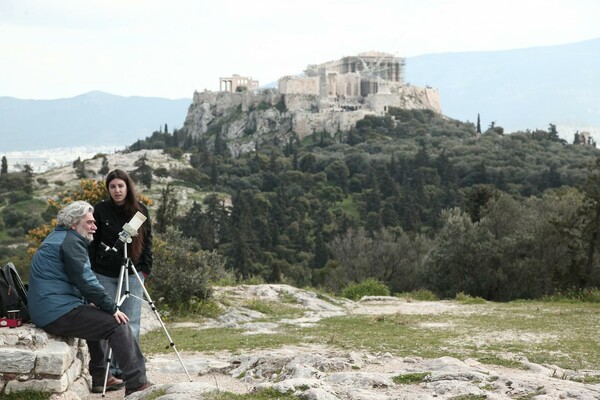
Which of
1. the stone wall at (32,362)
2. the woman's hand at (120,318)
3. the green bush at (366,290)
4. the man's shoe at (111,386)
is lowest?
the green bush at (366,290)

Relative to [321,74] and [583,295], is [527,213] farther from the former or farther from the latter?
[321,74]

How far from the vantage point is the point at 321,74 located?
148125mm

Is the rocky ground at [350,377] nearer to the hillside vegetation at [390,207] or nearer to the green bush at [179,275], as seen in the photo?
the green bush at [179,275]

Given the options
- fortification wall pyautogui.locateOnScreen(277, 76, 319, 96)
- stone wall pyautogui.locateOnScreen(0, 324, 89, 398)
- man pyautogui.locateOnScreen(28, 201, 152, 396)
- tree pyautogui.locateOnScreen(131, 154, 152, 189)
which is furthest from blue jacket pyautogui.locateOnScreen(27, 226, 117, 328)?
fortification wall pyautogui.locateOnScreen(277, 76, 319, 96)

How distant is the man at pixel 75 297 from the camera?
8.35m

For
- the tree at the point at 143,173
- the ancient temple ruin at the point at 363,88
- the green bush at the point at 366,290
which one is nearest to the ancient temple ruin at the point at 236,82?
the ancient temple ruin at the point at 363,88

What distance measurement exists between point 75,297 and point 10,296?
72cm

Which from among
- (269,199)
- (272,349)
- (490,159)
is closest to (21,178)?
(269,199)

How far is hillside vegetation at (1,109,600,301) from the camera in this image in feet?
103

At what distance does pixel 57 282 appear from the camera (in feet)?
27.6

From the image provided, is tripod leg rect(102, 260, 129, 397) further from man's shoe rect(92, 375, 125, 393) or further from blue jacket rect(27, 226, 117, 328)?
blue jacket rect(27, 226, 117, 328)

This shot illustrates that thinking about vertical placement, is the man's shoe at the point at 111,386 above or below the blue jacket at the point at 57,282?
below

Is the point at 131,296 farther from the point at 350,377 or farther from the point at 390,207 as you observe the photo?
the point at 390,207

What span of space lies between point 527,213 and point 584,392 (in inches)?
1117
